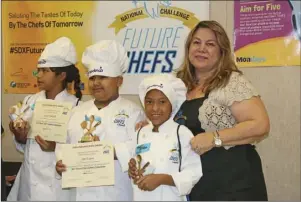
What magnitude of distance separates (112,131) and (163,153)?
0.32 m

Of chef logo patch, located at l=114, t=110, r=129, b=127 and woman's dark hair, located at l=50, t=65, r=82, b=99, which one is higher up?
woman's dark hair, located at l=50, t=65, r=82, b=99

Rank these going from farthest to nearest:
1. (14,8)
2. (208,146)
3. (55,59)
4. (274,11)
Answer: (14,8) < (274,11) < (55,59) < (208,146)

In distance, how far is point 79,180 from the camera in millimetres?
1650

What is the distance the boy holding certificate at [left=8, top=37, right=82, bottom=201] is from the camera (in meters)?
2.00

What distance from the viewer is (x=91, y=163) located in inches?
64.3

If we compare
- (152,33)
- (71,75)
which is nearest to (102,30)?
(152,33)

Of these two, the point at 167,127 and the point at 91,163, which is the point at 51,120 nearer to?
the point at 91,163

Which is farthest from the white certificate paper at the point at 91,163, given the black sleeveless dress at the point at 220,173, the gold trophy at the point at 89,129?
the black sleeveless dress at the point at 220,173

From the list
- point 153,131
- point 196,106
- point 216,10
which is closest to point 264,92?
point 216,10

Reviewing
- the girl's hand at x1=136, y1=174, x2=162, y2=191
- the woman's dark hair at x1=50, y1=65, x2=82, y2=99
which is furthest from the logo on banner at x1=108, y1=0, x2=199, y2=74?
the girl's hand at x1=136, y1=174, x2=162, y2=191

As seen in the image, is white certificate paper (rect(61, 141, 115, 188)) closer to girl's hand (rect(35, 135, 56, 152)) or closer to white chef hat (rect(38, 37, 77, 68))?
girl's hand (rect(35, 135, 56, 152))

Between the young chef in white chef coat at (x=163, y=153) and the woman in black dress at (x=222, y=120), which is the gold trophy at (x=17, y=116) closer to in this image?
the young chef in white chef coat at (x=163, y=153)

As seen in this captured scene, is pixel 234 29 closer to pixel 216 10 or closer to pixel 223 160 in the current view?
pixel 216 10

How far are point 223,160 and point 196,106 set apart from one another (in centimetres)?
24
